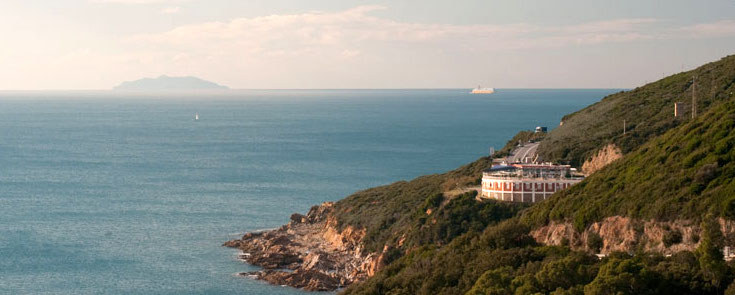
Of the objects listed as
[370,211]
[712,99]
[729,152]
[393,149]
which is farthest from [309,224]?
[393,149]

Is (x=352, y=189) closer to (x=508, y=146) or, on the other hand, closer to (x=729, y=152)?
(x=508, y=146)

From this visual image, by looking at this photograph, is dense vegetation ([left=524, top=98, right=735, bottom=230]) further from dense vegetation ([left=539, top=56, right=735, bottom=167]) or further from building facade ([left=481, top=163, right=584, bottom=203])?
dense vegetation ([left=539, top=56, right=735, bottom=167])

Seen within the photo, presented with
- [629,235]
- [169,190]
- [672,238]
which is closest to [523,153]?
[169,190]

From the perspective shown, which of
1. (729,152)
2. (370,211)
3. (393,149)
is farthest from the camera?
(393,149)

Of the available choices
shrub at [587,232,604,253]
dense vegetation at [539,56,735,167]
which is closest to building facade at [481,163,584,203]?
dense vegetation at [539,56,735,167]

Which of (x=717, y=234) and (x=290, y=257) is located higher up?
(x=717, y=234)

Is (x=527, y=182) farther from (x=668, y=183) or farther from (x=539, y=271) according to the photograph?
(x=539, y=271)

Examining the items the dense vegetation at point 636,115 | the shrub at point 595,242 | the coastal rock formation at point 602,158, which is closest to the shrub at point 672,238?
the shrub at point 595,242
